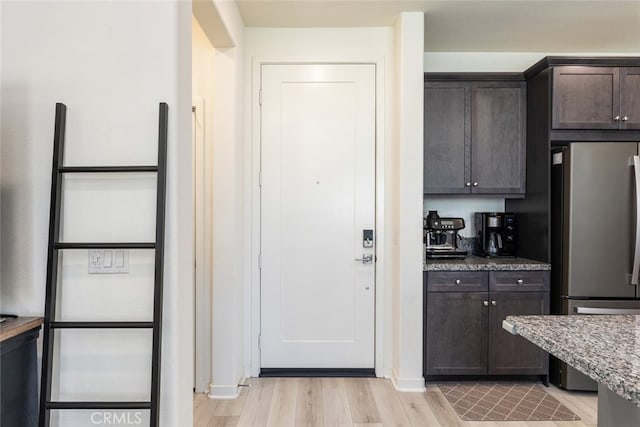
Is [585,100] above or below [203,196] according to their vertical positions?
above

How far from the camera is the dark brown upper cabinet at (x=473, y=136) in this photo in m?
3.13

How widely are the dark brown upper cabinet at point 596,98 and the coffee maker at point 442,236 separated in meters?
1.04

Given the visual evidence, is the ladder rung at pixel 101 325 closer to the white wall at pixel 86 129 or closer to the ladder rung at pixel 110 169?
the white wall at pixel 86 129

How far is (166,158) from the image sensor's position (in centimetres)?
157

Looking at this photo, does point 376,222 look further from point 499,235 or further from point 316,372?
point 316,372

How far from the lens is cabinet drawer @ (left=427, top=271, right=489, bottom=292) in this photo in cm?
286

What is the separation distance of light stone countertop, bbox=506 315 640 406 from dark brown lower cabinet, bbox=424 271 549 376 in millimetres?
1529

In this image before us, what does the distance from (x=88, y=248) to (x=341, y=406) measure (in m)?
1.87

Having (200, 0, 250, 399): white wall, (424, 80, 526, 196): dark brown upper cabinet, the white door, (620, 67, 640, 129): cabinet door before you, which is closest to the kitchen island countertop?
the white door

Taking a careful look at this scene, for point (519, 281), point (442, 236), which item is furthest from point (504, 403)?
point (442, 236)

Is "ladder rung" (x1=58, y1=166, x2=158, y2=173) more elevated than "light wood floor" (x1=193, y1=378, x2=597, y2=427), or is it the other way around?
"ladder rung" (x1=58, y1=166, x2=158, y2=173)

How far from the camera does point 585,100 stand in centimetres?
286

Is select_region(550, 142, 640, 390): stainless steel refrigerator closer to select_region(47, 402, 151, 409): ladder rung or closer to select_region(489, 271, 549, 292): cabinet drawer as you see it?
select_region(489, 271, 549, 292): cabinet drawer

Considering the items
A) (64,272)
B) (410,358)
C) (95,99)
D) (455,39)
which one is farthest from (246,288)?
(455,39)
